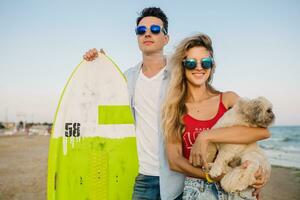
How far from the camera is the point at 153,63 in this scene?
3.26m

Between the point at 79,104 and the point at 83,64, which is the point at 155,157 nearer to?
the point at 79,104

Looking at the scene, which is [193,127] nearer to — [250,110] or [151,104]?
[250,110]

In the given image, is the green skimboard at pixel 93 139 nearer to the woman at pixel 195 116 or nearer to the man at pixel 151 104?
the man at pixel 151 104

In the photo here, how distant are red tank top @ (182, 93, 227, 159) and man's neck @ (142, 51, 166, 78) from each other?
88cm

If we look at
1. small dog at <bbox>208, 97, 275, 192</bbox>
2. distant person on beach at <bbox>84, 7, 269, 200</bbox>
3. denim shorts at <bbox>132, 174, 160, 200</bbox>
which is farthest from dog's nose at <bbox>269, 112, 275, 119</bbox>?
denim shorts at <bbox>132, 174, 160, 200</bbox>

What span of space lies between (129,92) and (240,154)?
148cm

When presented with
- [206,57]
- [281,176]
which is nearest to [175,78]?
[206,57]

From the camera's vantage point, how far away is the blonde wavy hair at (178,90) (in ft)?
8.23

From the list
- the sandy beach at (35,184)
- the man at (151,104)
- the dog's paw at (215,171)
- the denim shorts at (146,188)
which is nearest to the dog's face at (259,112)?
the dog's paw at (215,171)

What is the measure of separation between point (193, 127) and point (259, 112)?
485mm

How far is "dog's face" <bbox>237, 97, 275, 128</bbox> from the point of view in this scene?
7.22 feet

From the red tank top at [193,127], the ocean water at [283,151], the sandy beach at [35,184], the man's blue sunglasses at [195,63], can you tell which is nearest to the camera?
the red tank top at [193,127]

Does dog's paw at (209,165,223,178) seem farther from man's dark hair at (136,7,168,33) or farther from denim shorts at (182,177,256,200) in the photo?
man's dark hair at (136,7,168,33)

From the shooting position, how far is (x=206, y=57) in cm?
259
